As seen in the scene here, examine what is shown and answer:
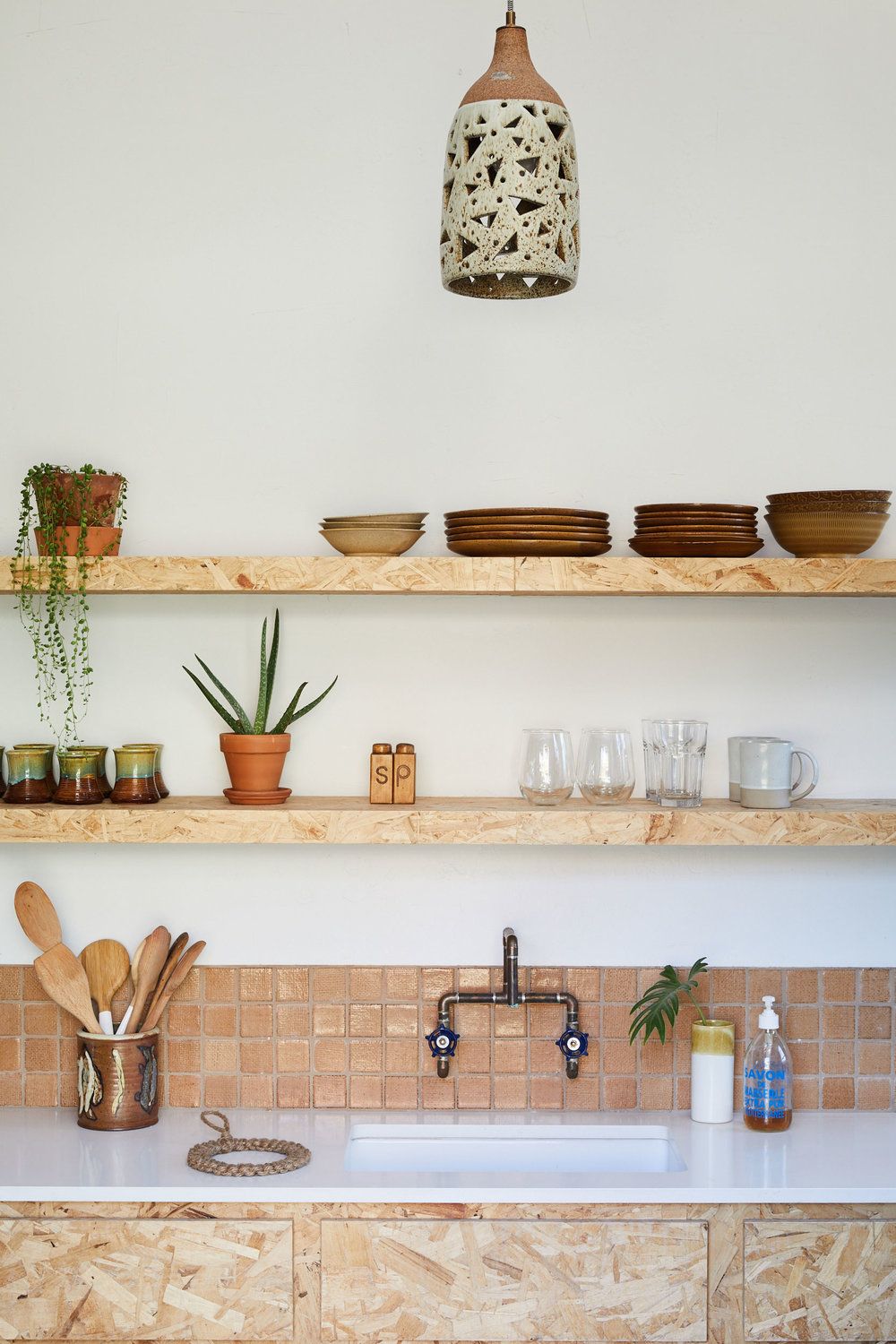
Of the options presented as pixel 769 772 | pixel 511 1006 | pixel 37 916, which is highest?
pixel 769 772

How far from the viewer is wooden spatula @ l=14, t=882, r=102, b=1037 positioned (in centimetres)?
254

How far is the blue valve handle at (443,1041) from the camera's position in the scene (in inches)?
101

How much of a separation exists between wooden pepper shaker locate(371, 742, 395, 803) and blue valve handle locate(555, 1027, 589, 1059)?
579 millimetres

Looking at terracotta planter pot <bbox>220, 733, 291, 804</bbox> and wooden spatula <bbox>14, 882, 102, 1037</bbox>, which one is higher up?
terracotta planter pot <bbox>220, 733, 291, 804</bbox>

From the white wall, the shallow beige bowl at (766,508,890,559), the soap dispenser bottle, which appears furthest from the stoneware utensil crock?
the shallow beige bowl at (766,508,890,559)

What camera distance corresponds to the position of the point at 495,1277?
7.09ft

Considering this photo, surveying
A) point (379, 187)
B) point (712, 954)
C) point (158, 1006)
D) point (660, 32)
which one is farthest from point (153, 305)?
point (712, 954)

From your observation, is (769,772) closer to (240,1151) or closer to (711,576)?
(711,576)

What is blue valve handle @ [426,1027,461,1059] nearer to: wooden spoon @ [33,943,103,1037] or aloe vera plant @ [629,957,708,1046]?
aloe vera plant @ [629,957,708,1046]

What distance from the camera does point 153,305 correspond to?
8.78 ft

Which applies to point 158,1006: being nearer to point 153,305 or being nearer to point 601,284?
point 153,305

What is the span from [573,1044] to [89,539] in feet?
4.36

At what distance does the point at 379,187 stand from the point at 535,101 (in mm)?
992

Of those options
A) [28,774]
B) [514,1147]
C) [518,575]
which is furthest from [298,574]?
[514,1147]
